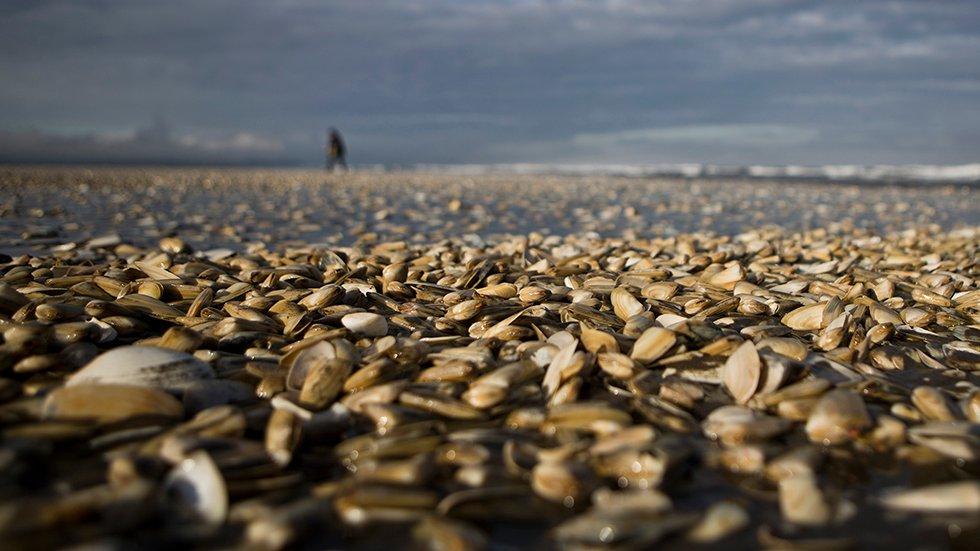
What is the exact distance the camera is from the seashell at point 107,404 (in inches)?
65.3

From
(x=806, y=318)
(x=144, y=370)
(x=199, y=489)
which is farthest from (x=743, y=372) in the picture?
(x=144, y=370)

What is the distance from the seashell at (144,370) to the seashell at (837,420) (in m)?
1.92

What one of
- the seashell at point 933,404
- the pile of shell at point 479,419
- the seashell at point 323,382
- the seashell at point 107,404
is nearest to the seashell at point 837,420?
the pile of shell at point 479,419

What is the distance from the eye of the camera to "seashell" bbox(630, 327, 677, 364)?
218cm

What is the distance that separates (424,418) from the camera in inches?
72.5

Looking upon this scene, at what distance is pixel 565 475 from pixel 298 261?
350 centimetres

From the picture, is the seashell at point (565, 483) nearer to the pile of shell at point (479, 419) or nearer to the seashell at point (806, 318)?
the pile of shell at point (479, 419)

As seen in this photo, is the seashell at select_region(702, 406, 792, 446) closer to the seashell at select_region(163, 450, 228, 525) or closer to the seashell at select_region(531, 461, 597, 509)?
the seashell at select_region(531, 461, 597, 509)

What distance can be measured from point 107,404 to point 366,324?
39.8 inches

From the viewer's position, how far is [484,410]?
1919 mm

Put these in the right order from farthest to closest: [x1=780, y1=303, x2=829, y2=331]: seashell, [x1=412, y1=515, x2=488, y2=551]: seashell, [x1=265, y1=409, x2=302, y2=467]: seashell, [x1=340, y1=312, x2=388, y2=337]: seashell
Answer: [x1=780, y1=303, x2=829, y2=331]: seashell → [x1=340, y1=312, x2=388, y2=337]: seashell → [x1=265, y1=409, x2=302, y2=467]: seashell → [x1=412, y1=515, x2=488, y2=551]: seashell

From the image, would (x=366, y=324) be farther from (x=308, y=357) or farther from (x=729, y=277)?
(x=729, y=277)

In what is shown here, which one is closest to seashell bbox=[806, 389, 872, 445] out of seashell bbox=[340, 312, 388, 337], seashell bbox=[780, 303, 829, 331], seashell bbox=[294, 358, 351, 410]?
seashell bbox=[780, 303, 829, 331]

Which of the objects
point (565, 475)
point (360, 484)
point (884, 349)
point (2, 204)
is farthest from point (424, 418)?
point (2, 204)
